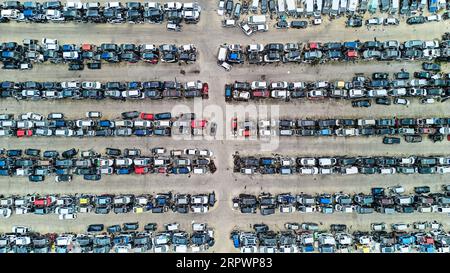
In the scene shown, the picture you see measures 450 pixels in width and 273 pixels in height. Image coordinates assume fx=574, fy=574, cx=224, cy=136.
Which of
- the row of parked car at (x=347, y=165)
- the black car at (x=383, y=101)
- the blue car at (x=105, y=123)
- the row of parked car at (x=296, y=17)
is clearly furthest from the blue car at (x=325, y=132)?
the blue car at (x=105, y=123)

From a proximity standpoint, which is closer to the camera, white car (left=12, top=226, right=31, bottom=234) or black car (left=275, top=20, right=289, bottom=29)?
white car (left=12, top=226, right=31, bottom=234)

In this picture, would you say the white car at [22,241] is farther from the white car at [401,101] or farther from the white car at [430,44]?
the white car at [430,44]

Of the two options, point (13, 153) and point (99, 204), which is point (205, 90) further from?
point (13, 153)

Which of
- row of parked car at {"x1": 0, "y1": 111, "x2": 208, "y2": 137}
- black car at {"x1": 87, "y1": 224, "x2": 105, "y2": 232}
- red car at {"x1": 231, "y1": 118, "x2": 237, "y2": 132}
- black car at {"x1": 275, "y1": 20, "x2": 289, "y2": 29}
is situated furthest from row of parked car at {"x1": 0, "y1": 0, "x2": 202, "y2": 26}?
black car at {"x1": 87, "y1": 224, "x2": 105, "y2": 232}

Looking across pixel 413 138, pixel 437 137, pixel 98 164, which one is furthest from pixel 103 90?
pixel 437 137

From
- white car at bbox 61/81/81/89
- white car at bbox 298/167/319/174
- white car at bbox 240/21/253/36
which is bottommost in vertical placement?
white car at bbox 298/167/319/174

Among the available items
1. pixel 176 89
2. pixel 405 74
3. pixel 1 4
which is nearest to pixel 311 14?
pixel 405 74

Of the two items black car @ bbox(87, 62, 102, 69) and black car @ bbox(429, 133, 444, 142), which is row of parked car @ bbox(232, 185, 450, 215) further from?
black car @ bbox(87, 62, 102, 69)
